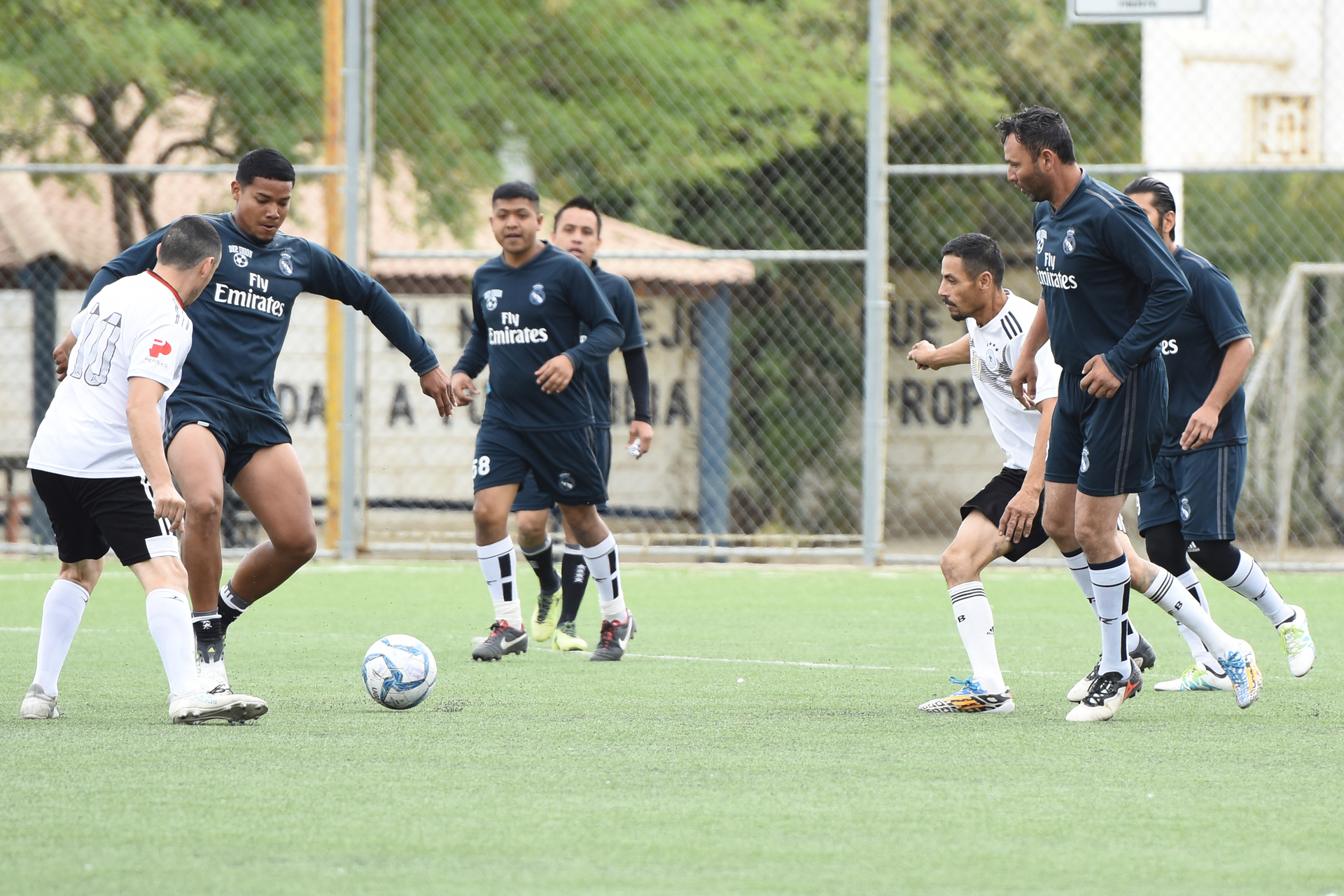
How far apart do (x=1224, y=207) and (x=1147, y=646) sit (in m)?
11.4

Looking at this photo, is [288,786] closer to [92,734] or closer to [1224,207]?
[92,734]

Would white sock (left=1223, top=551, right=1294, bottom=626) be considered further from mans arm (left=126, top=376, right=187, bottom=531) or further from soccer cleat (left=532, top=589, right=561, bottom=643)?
mans arm (left=126, top=376, right=187, bottom=531)

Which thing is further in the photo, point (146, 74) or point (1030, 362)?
point (146, 74)

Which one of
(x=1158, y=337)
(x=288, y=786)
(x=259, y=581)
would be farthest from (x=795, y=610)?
(x=288, y=786)

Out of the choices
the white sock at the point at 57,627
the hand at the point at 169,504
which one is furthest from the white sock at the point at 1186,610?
the white sock at the point at 57,627

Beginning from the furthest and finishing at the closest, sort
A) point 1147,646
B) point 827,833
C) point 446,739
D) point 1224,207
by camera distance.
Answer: point 1224,207
point 1147,646
point 446,739
point 827,833

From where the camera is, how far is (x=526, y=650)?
797 cm

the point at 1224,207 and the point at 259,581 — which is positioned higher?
the point at 1224,207

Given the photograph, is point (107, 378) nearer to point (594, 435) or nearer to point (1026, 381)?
point (1026, 381)

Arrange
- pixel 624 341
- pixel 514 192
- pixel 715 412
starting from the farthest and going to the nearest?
pixel 715 412 → pixel 624 341 → pixel 514 192

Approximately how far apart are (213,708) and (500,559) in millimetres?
2484

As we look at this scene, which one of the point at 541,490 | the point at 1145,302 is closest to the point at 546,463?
the point at 541,490

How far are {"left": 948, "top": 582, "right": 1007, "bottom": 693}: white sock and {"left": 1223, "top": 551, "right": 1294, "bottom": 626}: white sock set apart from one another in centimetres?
131

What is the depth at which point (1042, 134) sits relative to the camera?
5.59 m
